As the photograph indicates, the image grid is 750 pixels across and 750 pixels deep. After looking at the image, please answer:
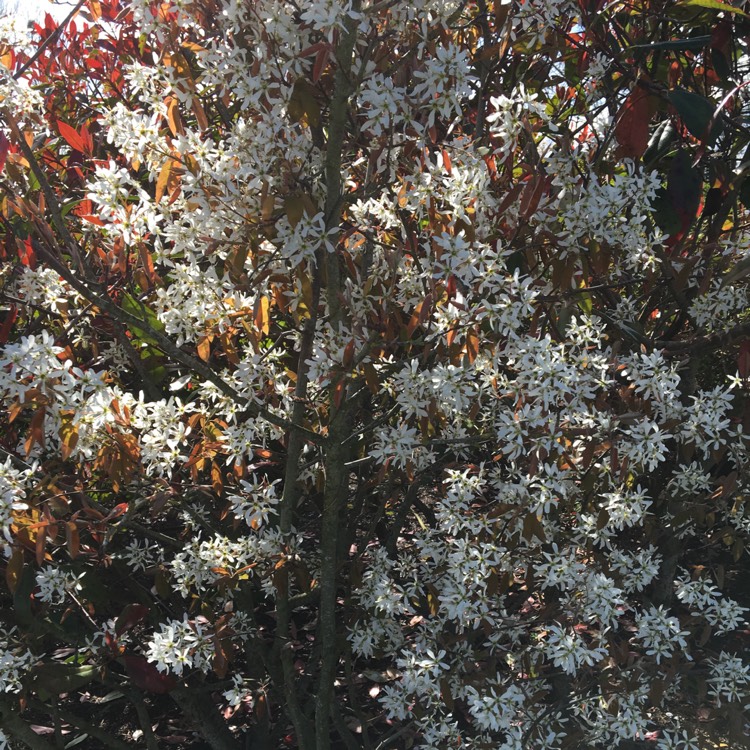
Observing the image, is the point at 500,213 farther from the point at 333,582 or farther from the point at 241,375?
the point at 333,582

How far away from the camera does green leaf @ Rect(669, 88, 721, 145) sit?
76.5 inches

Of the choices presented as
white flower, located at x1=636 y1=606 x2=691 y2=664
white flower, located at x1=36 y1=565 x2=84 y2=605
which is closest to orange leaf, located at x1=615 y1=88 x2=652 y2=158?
white flower, located at x1=636 y1=606 x2=691 y2=664

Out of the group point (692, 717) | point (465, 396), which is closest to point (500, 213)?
point (465, 396)

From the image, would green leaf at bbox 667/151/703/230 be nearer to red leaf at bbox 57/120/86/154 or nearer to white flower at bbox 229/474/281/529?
white flower at bbox 229/474/281/529

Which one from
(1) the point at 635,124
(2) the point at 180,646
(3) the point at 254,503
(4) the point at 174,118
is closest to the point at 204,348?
(3) the point at 254,503

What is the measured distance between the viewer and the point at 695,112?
196 centimetres

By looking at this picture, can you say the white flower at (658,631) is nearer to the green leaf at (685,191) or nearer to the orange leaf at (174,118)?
the green leaf at (685,191)

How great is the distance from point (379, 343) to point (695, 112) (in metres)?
0.93

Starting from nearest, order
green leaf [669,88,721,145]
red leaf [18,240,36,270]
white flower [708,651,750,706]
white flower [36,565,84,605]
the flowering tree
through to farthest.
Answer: the flowering tree
green leaf [669,88,721,145]
red leaf [18,240,36,270]
white flower [36,565,84,605]
white flower [708,651,750,706]

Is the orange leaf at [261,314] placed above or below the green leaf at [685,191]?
below

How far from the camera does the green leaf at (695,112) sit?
194cm

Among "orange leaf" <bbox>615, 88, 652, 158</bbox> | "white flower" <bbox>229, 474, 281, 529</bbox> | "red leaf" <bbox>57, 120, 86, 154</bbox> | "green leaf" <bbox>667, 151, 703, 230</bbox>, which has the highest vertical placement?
"red leaf" <bbox>57, 120, 86, 154</bbox>

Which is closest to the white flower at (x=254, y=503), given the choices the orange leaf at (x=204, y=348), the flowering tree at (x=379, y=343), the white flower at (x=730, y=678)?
the flowering tree at (x=379, y=343)

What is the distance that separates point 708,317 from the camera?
7.90 feet
